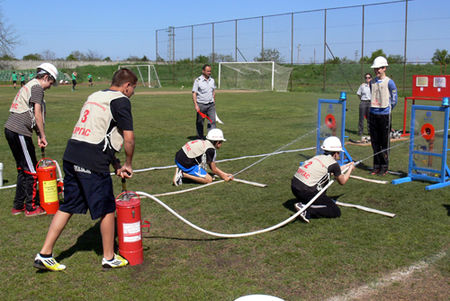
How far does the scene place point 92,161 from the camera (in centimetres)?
425

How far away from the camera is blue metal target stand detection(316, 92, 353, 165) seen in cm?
932

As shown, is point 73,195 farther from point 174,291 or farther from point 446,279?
point 446,279

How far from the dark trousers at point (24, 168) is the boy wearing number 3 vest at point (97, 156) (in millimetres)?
2053

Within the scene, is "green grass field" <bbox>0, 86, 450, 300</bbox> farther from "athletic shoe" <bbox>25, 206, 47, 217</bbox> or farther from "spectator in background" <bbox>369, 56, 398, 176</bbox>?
"spectator in background" <bbox>369, 56, 398, 176</bbox>

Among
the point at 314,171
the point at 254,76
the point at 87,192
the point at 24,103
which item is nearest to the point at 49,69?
the point at 24,103

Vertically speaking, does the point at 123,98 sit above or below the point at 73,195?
above

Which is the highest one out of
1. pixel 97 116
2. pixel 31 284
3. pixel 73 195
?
pixel 97 116

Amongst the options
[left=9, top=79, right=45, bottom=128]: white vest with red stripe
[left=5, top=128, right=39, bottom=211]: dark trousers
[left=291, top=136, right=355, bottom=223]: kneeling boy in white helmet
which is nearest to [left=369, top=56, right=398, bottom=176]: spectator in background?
[left=291, top=136, right=355, bottom=223]: kneeling boy in white helmet

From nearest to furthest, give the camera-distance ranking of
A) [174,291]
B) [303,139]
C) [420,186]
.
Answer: [174,291]
[420,186]
[303,139]

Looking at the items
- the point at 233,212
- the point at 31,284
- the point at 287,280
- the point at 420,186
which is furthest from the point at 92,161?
the point at 420,186

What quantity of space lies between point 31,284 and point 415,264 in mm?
3855

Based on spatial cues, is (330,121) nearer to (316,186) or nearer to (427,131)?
(427,131)

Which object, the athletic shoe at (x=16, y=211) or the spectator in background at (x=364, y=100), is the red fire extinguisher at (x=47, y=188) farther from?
the spectator in background at (x=364, y=100)

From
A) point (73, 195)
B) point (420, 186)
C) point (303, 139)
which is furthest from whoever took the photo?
point (303, 139)
